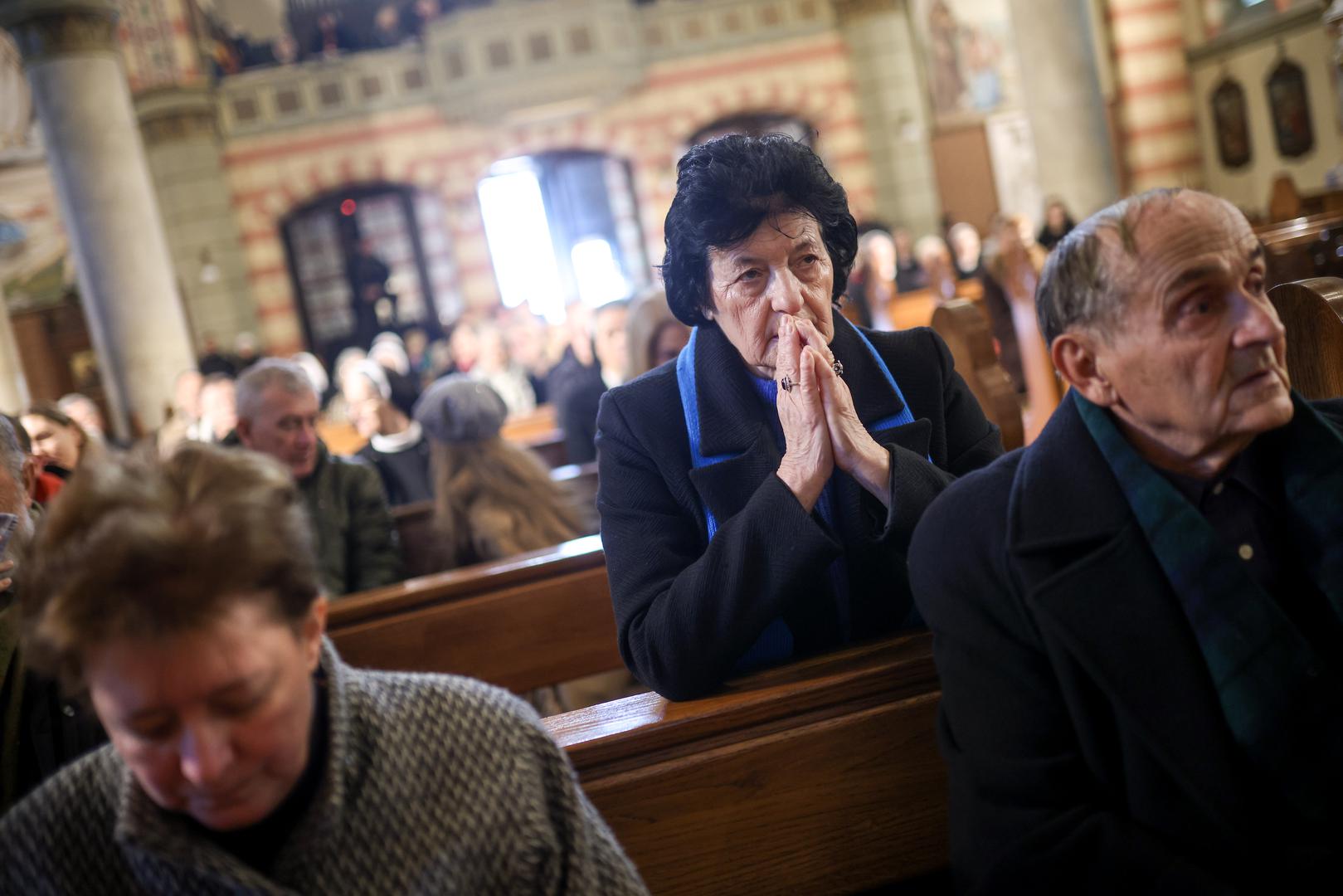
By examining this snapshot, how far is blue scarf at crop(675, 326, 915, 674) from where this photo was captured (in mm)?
1922

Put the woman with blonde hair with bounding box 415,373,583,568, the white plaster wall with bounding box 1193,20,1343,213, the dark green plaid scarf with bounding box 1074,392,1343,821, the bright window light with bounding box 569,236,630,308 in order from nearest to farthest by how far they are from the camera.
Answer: the dark green plaid scarf with bounding box 1074,392,1343,821 < the woman with blonde hair with bounding box 415,373,583,568 < the white plaster wall with bounding box 1193,20,1343,213 < the bright window light with bounding box 569,236,630,308

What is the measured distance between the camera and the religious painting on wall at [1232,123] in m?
14.8

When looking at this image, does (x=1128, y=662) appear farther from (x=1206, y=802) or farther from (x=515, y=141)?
(x=515, y=141)

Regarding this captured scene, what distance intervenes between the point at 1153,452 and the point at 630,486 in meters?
0.81

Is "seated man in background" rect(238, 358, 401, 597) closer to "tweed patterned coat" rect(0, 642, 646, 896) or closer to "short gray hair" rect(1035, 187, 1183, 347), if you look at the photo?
"tweed patterned coat" rect(0, 642, 646, 896)

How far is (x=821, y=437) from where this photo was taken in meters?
1.83

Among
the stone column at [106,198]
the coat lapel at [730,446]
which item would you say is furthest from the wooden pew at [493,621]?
the stone column at [106,198]

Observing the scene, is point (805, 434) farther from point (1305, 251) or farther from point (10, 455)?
point (1305, 251)

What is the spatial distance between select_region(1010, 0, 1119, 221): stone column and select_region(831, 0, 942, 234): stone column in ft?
20.7

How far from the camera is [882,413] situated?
6.49ft

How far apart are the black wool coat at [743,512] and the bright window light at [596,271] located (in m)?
14.7

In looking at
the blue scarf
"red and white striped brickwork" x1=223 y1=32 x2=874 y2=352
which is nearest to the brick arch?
"red and white striped brickwork" x1=223 y1=32 x2=874 y2=352

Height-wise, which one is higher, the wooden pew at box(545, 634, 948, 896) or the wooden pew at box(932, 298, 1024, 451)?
the wooden pew at box(932, 298, 1024, 451)

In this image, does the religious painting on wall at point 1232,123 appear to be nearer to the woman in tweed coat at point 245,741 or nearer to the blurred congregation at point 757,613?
the blurred congregation at point 757,613
